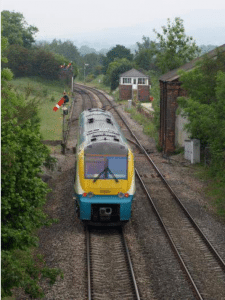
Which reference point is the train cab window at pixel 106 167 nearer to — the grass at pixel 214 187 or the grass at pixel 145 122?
the grass at pixel 214 187

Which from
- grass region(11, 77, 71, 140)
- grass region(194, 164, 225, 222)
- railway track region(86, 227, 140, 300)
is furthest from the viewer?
grass region(11, 77, 71, 140)

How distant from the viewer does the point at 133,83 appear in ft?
252

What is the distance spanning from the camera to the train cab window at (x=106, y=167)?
1683 centimetres

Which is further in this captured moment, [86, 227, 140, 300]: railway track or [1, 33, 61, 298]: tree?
[86, 227, 140, 300]: railway track

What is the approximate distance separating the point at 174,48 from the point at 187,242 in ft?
100

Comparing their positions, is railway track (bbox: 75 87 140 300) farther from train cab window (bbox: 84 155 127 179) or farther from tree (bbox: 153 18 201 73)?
tree (bbox: 153 18 201 73)

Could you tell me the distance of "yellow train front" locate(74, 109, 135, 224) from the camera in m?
16.6

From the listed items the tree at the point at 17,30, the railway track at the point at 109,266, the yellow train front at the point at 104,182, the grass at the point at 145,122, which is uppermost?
the tree at the point at 17,30

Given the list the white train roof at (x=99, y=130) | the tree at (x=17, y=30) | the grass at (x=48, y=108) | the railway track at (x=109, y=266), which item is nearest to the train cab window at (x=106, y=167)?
the white train roof at (x=99, y=130)

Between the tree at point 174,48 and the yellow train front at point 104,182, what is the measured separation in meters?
27.8

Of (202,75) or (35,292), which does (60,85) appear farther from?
(35,292)

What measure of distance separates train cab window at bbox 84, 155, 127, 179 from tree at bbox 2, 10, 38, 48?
83.3 m

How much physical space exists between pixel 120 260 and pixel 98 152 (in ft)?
12.8

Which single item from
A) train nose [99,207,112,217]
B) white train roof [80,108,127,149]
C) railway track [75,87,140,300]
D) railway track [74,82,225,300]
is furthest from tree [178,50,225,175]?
railway track [75,87,140,300]
